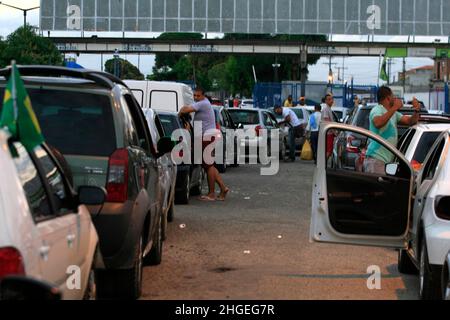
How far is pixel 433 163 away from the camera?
29.6 ft

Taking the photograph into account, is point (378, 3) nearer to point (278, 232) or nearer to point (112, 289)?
point (278, 232)

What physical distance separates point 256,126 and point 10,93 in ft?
74.5

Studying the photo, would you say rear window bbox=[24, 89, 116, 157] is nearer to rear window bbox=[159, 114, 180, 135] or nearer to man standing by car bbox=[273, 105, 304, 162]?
rear window bbox=[159, 114, 180, 135]

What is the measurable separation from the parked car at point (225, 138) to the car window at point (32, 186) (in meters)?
17.5

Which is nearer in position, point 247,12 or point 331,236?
point 331,236

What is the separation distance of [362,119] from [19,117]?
1466cm

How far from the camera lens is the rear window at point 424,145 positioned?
1150cm

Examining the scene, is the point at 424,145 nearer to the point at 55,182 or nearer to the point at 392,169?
the point at 392,169

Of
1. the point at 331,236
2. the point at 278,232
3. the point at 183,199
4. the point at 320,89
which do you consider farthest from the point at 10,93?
the point at 320,89

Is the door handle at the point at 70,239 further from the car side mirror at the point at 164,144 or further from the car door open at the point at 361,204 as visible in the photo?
the car side mirror at the point at 164,144

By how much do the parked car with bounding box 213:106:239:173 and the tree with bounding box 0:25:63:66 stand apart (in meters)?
21.7

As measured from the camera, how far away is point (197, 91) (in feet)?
56.0

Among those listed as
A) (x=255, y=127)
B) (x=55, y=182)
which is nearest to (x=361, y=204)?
(x=55, y=182)

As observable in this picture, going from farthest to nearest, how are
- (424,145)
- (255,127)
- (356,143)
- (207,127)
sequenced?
(255,127), (356,143), (207,127), (424,145)
